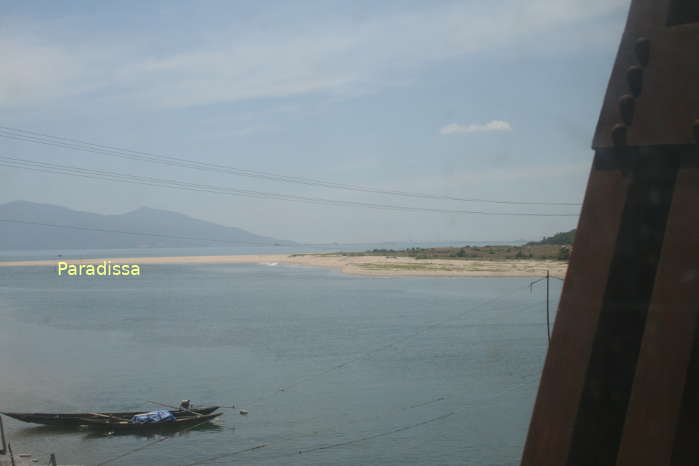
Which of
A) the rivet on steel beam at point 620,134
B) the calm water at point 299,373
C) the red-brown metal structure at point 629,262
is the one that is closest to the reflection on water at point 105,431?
the calm water at point 299,373

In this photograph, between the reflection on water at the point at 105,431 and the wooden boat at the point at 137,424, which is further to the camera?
the reflection on water at the point at 105,431

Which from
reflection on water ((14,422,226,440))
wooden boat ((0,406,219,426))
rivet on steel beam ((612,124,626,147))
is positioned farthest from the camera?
wooden boat ((0,406,219,426))

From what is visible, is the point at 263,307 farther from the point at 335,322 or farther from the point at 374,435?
the point at 374,435

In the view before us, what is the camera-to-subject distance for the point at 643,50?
83.6 inches

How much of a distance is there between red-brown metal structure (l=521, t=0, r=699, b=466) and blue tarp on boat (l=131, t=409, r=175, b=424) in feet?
62.7

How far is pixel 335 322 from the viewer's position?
3728cm

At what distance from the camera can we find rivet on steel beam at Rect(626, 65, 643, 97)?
2107 millimetres

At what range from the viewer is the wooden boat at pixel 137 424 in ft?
64.1

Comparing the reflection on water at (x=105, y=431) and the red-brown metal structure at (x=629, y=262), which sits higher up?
the red-brown metal structure at (x=629, y=262)

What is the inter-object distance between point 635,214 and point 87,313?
49.6m

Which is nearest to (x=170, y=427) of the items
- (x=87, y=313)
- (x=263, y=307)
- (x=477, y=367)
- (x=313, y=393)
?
(x=313, y=393)

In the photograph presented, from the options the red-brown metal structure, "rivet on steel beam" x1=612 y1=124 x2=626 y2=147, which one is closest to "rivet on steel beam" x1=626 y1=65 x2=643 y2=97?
the red-brown metal structure

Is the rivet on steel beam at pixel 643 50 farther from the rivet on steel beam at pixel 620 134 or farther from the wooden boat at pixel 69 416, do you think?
the wooden boat at pixel 69 416

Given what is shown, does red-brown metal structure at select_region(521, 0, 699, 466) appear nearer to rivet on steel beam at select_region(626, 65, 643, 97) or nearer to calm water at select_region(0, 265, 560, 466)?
rivet on steel beam at select_region(626, 65, 643, 97)
